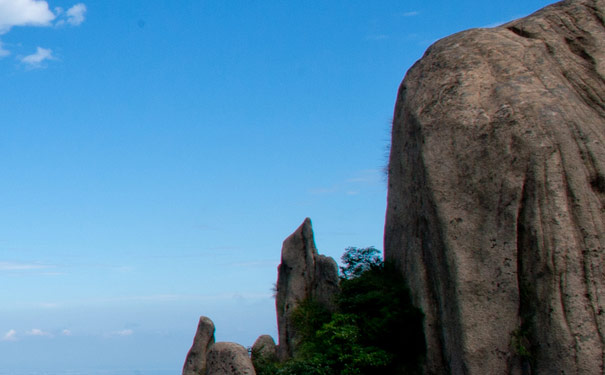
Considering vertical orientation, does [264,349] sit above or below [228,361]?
above

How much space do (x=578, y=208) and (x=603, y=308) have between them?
2645 millimetres

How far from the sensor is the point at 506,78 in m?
22.0

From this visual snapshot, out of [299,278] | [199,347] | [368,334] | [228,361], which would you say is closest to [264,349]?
[199,347]

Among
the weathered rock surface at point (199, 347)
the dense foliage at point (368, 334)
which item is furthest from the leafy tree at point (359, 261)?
the weathered rock surface at point (199, 347)

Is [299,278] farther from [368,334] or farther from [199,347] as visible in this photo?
[368,334]

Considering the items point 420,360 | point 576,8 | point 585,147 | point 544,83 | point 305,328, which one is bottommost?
point 420,360

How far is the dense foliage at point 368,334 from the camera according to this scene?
893 inches

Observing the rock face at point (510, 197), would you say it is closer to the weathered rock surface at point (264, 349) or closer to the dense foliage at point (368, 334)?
the dense foliage at point (368, 334)

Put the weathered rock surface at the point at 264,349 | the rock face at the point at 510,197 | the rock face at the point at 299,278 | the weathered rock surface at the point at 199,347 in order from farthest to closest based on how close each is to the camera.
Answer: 1. the weathered rock surface at the point at 199,347
2. the weathered rock surface at the point at 264,349
3. the rock face at the point at 299,278
4. the rock face at the point at 510,197

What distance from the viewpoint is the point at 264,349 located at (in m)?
29.6

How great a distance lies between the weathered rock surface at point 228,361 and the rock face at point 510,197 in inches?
217

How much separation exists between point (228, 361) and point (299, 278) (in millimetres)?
8442

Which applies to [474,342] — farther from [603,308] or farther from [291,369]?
[291,369]

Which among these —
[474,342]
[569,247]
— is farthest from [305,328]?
[569,247]
